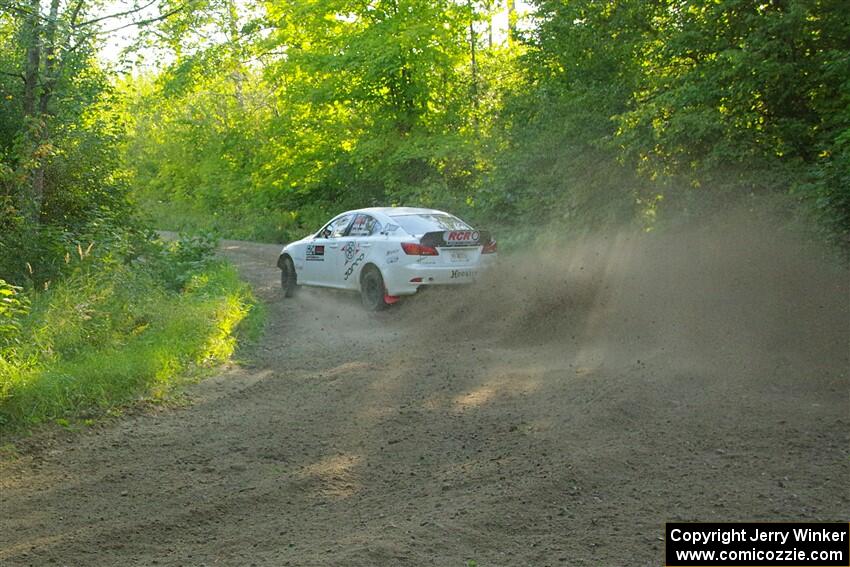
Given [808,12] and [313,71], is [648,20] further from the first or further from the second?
[313,71]

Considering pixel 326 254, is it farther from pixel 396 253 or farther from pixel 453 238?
pixel 453 238

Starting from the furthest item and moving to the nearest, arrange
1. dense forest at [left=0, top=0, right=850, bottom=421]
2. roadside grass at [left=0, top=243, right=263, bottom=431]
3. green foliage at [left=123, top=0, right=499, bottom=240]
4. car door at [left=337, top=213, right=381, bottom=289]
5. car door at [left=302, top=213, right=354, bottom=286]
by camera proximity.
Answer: green foliage at [left=123, top=0, right=499, bottom=240], car door at [left=302, top=213, right=354, bottom=286], car door at [left=337, top=213, right=381, bottom=289], dense forest at [left=0, top=0, right=850, bottom=421], roadside grass at [left=0, top=243, right=263, bottom=431]

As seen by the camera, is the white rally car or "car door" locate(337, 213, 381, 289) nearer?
the white rally car

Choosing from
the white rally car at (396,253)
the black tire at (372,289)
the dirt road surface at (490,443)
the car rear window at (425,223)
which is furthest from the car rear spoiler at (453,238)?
the dirt road surface at (490,443)

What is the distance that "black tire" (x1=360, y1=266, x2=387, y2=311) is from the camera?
1343cm

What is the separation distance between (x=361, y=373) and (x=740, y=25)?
27.3 ft

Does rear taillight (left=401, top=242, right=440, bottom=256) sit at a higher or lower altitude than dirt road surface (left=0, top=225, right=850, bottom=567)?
higher

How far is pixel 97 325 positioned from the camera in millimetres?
10266

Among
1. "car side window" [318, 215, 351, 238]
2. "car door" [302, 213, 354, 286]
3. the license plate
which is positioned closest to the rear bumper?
the license plate

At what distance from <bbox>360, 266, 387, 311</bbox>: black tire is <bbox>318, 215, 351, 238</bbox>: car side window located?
113 cm

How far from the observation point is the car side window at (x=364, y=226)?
45.4 feet

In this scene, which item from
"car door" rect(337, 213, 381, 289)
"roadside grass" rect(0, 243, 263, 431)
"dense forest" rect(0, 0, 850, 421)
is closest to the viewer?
"roadside grass" rect(0, 243, 263, 431)

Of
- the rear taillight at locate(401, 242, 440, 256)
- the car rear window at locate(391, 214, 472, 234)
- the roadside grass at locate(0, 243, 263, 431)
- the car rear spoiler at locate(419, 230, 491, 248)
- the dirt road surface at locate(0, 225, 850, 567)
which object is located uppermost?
the car rear window at locate(391, 214, 472, 234)

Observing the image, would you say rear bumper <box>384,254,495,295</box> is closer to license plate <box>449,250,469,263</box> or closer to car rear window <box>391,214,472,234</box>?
license plate <box>449,250,469,263</box>
